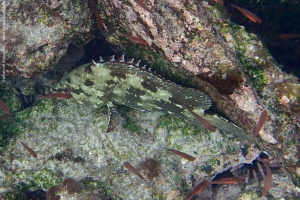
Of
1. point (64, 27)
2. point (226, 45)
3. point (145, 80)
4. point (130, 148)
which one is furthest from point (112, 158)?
point (226, 45)

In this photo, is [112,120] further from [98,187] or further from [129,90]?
[98,187]

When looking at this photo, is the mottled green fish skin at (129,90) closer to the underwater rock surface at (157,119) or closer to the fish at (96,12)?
the underwater rock surface at (157,119)

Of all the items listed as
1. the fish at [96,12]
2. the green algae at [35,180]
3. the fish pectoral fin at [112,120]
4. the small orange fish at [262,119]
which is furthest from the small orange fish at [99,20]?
the small orange fish at [262,119]

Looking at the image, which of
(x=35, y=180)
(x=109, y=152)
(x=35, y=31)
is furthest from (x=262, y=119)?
(x=35, y=180)

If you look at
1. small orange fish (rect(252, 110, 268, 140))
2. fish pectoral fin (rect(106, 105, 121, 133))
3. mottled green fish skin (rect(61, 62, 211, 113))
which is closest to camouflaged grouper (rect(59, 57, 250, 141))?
mottled green fish skin (rect(61, 62, 211, 113))

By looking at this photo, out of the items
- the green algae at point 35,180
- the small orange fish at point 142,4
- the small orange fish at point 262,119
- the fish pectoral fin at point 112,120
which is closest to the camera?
the small orange fish at point 142,4

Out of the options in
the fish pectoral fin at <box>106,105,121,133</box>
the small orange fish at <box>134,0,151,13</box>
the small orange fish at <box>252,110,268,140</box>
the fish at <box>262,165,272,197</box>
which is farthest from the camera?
the fish at <box>262,165,272,197</box>

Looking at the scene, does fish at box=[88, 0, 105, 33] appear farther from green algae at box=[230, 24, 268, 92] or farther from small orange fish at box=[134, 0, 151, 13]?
green algae at box=[230, 24, 268, 92]

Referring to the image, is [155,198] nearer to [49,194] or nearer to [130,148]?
[130,148]
